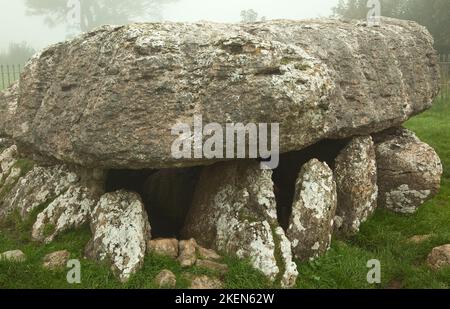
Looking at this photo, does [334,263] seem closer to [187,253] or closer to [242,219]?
[242,219]

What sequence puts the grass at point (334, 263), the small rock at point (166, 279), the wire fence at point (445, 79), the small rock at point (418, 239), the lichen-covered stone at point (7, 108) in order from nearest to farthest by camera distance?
1. the small rock at point (166, 279)
2. the grass at point (334, 263)
3. the small rock at point (418, 239)
4. the lichen-covered stone at point (7, 108)
5. the wire fence at point (445, 79)

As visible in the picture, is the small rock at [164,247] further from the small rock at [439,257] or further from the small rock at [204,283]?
the small rock at [439,257]

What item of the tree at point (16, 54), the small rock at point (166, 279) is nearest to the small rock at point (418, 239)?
the small rock at point (166, 279)

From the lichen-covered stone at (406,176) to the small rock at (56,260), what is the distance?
6625 millimetres

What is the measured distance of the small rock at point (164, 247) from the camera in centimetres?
743

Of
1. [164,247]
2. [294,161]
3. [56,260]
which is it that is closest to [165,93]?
[164,247]

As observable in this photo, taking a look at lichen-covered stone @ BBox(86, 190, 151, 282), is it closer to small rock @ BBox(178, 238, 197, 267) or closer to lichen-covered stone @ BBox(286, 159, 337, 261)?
small rock @ BBox(178, 238, 197, 267)

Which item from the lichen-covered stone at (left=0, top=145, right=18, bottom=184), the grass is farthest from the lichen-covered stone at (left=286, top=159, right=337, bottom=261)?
the lichen-covered stone at (left=0, top=145, right=18, bottom=184)

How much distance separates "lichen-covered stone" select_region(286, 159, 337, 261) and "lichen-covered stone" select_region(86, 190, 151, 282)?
249cm

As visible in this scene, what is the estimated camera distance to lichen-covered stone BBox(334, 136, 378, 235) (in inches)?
363

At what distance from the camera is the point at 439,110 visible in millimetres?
18188
